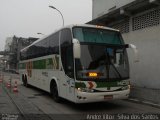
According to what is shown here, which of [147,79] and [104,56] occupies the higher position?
[104,56]

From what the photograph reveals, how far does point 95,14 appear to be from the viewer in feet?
88.7

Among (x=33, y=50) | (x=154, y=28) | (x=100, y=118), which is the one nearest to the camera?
(x=100, y=118)

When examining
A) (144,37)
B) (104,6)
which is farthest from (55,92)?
(104,6)

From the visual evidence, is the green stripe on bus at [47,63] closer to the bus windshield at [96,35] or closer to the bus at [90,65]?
the bus at [90,65]

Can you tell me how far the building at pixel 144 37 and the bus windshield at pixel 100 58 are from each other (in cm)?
258

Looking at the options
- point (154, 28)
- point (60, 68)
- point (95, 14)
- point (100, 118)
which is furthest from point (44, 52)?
point (95, 14)

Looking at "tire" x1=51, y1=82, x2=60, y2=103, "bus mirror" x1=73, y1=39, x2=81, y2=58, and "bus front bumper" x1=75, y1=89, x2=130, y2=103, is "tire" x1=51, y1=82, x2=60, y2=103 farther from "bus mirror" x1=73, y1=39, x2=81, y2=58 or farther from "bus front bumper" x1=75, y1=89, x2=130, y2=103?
"bus mirror" x1=73, y1=39, x2=81, y2=58

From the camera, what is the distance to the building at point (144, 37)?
16.1m

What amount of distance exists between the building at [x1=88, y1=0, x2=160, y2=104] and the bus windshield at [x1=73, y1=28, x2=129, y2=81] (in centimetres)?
258

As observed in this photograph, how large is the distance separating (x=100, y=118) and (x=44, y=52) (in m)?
7.47

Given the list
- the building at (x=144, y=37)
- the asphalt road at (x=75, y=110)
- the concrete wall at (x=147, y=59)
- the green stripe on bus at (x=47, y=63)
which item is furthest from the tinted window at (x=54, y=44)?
the concrete wall at (x=147, y=59)

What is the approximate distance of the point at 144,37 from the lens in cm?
1756

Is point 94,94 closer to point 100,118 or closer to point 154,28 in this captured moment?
point 100,118

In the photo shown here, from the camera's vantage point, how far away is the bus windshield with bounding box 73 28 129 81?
11625 mm
